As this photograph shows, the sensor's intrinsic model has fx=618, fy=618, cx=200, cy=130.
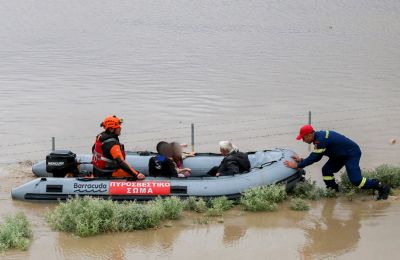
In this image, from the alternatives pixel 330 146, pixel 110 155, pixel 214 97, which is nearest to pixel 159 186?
pixel 110 155

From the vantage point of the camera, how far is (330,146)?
958 cm

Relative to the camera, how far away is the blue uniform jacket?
374 inches

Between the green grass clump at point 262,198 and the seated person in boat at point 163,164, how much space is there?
4.16 ft

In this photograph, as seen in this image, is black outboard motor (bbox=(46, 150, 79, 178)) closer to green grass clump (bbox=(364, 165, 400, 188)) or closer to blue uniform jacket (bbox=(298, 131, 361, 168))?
blue uniform jacket (bbox=(298, 131, 361, 168))

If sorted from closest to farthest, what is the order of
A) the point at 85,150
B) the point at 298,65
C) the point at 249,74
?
1. the point at 85,150
2. the point at 249,74
3. the point at 298,65

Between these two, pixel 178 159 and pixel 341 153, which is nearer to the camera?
pixel 341 153

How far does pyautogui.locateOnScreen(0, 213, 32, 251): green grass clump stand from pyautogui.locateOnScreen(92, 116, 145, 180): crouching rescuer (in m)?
1.76

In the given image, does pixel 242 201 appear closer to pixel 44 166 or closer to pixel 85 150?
pixel 44 166

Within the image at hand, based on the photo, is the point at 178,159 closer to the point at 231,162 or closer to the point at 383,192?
the point at 231,162

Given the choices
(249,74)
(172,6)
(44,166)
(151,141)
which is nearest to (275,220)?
(44,166)

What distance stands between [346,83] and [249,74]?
361 cm

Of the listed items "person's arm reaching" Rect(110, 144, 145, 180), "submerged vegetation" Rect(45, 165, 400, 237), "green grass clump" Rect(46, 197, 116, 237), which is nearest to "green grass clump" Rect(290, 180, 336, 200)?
"submerged vegetation" Rect(45, 165, 400, 237)

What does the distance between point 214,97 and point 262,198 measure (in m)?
9.24

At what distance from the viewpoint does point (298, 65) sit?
2362 cm
